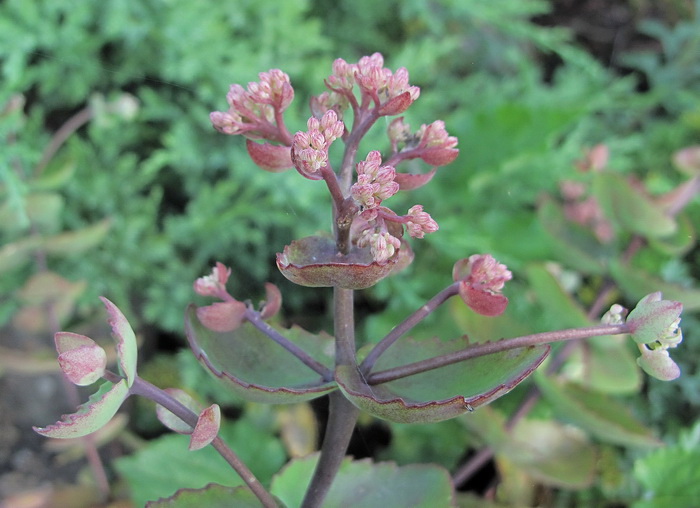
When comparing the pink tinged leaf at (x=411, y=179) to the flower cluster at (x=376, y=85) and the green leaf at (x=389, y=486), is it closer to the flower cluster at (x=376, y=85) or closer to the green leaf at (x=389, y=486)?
the flower cluster at (x=376, y=85)

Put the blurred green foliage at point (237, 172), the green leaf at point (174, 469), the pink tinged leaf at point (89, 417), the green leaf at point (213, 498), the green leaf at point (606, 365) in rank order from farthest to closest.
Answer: the blurred green foliage at point (237, 172)
the green leaf at point (606, 365)
the green leaf at point (174, 469)
the green leaf at point (213, 498)
the pink tinged leaf at point (89, 417)

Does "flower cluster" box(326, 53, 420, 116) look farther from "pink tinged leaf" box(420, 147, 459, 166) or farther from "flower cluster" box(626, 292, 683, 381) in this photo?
"flower cluster" box(626, 292, 683, 381)

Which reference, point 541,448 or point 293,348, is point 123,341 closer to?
point 293,348

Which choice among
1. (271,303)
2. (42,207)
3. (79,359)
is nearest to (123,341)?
(79,359)

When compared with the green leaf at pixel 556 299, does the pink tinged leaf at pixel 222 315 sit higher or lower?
higher

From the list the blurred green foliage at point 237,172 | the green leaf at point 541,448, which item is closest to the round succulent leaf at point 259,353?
the green leaf at point 541,448

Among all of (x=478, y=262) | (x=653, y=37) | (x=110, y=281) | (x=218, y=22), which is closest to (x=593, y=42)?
(x=653, y=37)

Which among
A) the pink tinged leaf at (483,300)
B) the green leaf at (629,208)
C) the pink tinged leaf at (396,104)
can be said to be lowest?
the green leaf at (629,208)

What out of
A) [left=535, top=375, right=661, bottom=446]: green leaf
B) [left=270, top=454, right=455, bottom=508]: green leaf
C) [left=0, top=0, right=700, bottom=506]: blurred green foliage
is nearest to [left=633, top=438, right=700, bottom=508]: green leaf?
[left=535, top=375, right=661, bottom=446]: green leaf
